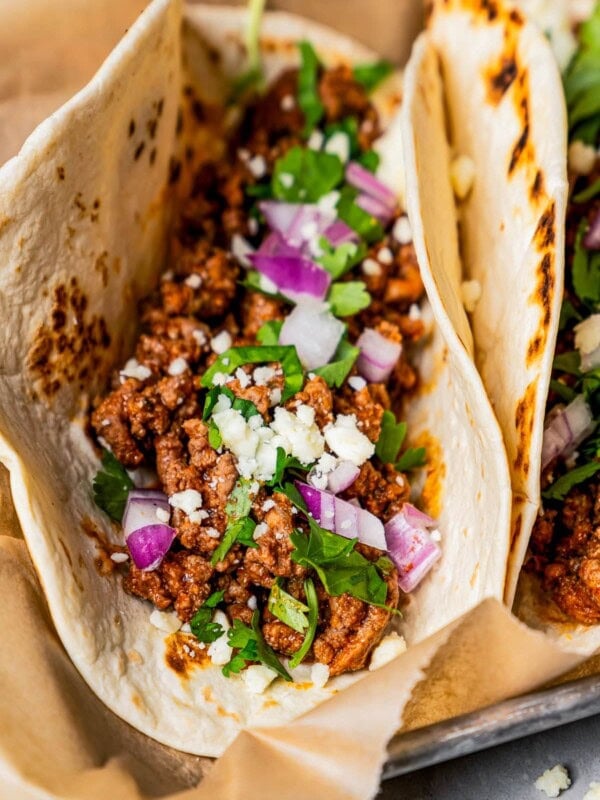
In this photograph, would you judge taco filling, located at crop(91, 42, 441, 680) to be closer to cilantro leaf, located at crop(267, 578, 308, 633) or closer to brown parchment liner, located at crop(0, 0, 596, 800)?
cilantro leaf, located at crop(267, 578, 308, 633)

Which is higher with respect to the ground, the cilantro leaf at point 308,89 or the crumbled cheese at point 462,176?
the cilantro leaf at point 308,89

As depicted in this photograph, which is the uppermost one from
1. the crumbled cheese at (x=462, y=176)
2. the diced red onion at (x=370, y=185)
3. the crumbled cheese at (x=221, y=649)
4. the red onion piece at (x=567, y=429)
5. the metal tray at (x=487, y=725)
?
the crumbled cheese at (x=462, y=176)

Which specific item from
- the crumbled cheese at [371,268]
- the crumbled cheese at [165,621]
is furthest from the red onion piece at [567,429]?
the crumbled cheese at [165,621]

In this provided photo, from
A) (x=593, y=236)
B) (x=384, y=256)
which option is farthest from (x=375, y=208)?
(x=593, y=236)

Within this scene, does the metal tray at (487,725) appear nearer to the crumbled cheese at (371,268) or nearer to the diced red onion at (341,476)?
the diced red onion at (341,476)

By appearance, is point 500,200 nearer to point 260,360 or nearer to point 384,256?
point 384,256

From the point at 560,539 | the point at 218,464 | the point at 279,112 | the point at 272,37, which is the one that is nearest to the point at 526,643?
Result: the point at 560,539
